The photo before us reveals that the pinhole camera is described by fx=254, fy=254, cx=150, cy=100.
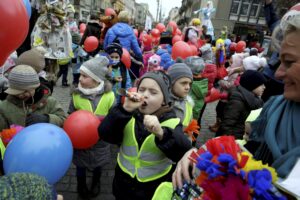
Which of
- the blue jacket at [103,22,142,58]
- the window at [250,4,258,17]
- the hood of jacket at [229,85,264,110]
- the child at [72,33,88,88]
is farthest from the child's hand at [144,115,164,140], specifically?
the window at [250,4,258,17]

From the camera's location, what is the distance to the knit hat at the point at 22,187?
2.76 feet

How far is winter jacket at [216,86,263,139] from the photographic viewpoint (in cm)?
339

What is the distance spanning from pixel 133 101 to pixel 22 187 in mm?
1130

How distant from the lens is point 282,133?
3.52ft

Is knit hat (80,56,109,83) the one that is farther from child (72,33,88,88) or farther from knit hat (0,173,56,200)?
child (72,33,88,88)

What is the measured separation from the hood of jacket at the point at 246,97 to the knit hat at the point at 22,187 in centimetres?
296

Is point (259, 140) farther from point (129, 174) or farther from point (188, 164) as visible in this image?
point (129, 174)

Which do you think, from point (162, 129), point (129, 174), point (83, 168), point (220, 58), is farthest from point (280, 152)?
point (220, 58)

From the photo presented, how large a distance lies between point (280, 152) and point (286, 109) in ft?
0.68

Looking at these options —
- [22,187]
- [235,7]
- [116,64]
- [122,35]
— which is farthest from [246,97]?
[235,7]

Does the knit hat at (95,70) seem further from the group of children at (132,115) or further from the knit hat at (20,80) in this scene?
the knit hat at (20,80)

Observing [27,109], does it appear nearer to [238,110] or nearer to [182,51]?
[238,110]

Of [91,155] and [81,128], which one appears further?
[91,155]

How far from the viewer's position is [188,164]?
→ 1.28 m
